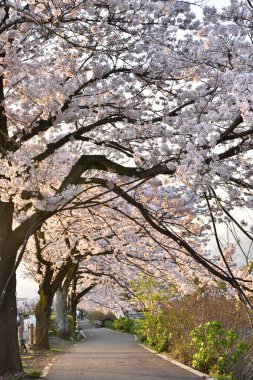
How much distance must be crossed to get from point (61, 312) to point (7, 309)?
66.6 ft

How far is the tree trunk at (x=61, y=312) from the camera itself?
102 ft

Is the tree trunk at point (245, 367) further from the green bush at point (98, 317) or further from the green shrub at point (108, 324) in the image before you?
the green bush at point (98, 317)

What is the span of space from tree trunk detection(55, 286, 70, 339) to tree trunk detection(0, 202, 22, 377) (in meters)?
18.9

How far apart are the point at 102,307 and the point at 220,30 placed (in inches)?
2101

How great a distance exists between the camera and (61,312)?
32.1 m

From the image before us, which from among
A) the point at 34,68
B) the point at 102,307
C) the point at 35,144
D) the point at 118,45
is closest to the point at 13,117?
the point at 35,144

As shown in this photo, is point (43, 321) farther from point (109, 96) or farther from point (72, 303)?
point (72, 303)

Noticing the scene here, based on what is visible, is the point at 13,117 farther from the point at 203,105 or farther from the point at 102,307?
the point at 102,307

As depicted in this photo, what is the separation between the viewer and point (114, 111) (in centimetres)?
1217

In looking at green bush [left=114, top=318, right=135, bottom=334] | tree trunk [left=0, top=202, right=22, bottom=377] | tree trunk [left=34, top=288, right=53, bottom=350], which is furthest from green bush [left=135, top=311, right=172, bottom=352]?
green bush [left=114, top=318, right=135, bottom=334]

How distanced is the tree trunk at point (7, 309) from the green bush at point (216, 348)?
426cm

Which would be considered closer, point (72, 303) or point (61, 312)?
point (61, 312)

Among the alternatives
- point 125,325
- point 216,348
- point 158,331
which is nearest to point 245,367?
point 216,348

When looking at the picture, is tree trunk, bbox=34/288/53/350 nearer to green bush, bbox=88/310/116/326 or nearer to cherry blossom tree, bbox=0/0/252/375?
cherry blossom tree, bbox=0/0/252/375
